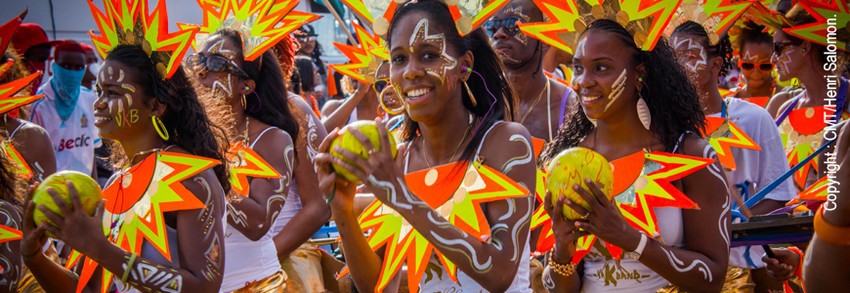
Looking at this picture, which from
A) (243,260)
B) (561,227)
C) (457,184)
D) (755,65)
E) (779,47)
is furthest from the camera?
(755,65)

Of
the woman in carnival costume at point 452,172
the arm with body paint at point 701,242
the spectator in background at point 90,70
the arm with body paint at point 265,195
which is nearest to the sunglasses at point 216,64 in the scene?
the arm with body paint at point 265,195

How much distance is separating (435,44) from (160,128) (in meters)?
1.24

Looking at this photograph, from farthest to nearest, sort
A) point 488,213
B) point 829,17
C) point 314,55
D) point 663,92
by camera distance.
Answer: point 314,55 → point 829,17 → point 663,92 → point 488,213

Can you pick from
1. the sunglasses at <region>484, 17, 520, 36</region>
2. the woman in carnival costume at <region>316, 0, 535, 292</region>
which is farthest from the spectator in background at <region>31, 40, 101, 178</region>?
the woman in carnival costume at <region>316, 0, 535, 292</region>

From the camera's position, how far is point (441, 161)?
3480mm

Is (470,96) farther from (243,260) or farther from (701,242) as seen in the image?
(243,260)

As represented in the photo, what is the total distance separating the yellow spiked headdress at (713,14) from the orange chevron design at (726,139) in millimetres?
446

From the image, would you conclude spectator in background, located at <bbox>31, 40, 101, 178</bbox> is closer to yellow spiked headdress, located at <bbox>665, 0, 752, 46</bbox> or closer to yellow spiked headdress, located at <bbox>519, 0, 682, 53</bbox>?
yellow spiked headdress, located at <bbox>665, 0, 752, 46</bbox>

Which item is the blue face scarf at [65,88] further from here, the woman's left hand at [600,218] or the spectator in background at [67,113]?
the woman's left hand at [600,218]

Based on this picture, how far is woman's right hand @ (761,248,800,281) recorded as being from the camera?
4.01 meters

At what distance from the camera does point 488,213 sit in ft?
10.8

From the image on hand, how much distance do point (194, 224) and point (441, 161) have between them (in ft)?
3.06

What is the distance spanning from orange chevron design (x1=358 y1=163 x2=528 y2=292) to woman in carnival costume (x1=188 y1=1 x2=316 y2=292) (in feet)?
4.29

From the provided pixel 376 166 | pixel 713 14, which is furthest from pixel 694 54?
pixel 376 166
